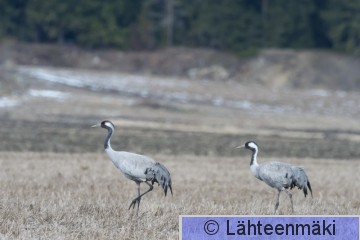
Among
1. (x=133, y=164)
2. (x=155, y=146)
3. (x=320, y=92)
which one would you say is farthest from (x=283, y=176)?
(x=320, y=92)

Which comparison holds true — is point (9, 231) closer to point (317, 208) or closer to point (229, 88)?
point (317, 208)

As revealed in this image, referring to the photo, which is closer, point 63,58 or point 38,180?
point 38,180

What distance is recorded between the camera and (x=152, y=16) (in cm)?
7194

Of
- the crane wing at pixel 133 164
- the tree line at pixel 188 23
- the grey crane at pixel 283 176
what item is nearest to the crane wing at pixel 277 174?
the grey crane at pixel 283 176

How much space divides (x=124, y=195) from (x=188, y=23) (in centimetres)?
5474

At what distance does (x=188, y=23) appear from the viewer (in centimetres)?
7269

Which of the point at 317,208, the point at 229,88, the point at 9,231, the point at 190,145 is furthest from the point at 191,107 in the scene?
the point at 9,231

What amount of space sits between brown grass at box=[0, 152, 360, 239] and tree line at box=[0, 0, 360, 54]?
38899mm

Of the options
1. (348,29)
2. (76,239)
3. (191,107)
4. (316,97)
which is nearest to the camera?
(76,239)

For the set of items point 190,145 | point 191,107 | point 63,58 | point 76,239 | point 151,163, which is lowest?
point 76,239

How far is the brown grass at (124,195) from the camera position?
13.2 metres

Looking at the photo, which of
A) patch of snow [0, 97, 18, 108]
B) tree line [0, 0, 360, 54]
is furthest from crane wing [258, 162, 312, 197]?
tree line [0, 0, 360, 54]

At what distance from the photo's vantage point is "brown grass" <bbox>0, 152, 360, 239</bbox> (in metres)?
13.2

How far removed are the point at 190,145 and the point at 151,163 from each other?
19.1 m
